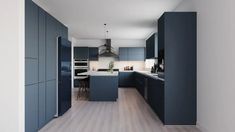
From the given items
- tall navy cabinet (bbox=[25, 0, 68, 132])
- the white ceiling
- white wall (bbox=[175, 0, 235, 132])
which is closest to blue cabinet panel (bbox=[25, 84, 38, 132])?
tall navy cabinet (bbox=[25, 0, 68, 132])

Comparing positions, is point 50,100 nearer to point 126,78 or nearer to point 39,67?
point 39,67

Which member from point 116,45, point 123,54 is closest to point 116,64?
point 123,54

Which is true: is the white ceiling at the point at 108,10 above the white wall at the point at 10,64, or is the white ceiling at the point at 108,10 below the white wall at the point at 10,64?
above

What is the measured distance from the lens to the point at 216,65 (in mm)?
3158

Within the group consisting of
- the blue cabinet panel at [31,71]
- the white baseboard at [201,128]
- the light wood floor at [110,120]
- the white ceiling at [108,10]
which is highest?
the white ceiling at [108,10]

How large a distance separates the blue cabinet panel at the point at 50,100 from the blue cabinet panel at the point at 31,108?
617 mm

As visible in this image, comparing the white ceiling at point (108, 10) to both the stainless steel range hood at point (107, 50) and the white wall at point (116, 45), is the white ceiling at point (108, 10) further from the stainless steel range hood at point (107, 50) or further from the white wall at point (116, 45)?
the white wall at point (116, 45)

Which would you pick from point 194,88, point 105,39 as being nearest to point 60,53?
point 194,88

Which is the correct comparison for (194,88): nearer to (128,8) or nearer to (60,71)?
(128,8)

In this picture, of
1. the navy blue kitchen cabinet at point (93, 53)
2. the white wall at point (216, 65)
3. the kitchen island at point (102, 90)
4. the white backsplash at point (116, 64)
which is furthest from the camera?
the white backsplash at point (116, 64)

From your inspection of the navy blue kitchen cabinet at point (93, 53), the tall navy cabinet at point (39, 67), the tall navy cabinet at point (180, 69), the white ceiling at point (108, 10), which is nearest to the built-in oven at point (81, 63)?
the navy blue kitchen cabinet at point (93, 53)

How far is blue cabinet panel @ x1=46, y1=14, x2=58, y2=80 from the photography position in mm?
4332

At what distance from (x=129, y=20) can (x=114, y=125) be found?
353 cm

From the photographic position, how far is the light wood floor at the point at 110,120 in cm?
389
